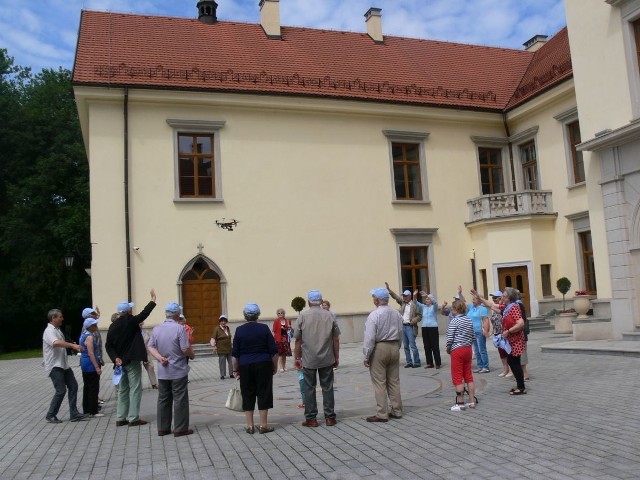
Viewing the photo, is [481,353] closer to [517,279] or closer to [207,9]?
[517,279]

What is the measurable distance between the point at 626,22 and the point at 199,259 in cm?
1465

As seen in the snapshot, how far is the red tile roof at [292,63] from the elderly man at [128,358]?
14436mm

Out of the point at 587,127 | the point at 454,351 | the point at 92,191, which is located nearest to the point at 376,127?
the point at 587,127

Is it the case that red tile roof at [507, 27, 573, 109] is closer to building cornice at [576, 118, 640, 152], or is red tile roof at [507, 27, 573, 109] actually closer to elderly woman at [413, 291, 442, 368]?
building cornice at [576, 118, 640, 152]

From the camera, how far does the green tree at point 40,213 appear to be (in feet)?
118

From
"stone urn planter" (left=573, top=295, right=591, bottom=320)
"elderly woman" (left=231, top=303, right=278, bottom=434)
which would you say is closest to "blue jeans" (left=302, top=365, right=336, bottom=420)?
"elderly woman" (left=231, top=303, right=278, bottom=434)

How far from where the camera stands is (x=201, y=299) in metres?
22.2

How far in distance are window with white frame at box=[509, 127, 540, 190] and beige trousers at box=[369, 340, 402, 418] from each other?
62.1 ft

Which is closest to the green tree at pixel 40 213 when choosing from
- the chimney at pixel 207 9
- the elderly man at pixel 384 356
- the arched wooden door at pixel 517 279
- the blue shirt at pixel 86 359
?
the chimney at pixel 207 9

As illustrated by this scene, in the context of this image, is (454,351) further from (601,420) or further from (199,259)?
(199,259)

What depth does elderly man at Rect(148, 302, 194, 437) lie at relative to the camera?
8.43m

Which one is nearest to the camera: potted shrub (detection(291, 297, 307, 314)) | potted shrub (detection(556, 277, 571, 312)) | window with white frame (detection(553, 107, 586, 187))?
potted shrub (detection(291, 297, 307, 314))

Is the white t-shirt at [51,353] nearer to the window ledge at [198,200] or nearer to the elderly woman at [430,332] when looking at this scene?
the elderly woman at [430,332]

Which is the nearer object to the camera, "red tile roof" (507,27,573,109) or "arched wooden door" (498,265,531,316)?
"arched wooden door" (498,265,531,316)
